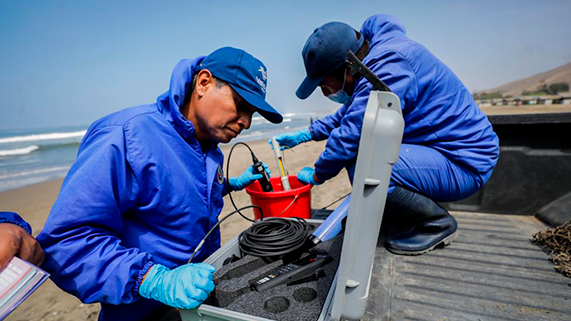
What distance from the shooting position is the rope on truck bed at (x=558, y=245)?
1.80 metres

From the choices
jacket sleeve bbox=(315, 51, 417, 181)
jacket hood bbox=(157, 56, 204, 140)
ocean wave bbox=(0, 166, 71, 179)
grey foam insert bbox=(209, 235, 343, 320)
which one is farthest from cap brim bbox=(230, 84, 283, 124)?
ocean wave bbox=(0, 166, 71, 179)

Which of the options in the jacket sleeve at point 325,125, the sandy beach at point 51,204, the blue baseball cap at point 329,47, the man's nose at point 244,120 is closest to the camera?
the man's nose at point 244,120

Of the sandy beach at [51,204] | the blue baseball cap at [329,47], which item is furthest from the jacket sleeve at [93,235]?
the sandy beach at [51,204]

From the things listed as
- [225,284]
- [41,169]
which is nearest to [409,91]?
[225,284]

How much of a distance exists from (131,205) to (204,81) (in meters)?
0.79

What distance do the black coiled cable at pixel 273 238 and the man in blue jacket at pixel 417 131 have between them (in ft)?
2.16

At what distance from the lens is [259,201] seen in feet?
8.06

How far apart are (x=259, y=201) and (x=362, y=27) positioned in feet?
5.81

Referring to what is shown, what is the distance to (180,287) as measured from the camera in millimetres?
1242

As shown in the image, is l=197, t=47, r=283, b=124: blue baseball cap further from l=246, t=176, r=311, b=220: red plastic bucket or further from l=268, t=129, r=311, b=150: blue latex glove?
l=268, t=129, r=311, b=150: blue latex glove

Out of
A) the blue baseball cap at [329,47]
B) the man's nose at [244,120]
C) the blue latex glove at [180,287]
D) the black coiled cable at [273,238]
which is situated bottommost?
the black coiled cable at [273,238]

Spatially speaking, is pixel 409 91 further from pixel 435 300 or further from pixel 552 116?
pixel 552 116

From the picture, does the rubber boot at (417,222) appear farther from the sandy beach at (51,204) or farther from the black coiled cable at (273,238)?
the sandy beach at (51,204)

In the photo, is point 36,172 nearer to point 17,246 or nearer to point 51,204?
point 51,204
